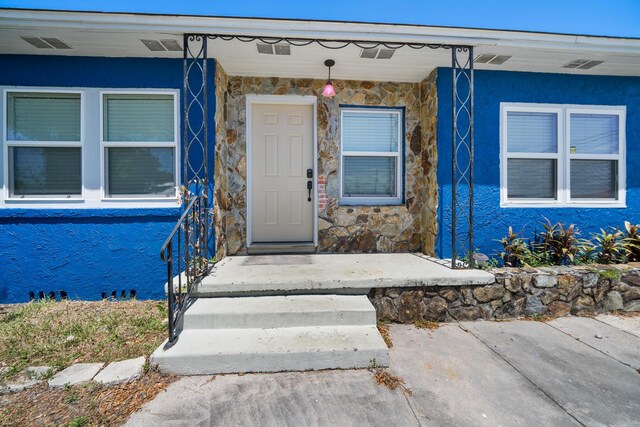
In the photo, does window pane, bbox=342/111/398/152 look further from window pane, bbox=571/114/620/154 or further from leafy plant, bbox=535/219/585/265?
window pane, bbox=571/114/620/154

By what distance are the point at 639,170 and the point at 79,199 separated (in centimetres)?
750

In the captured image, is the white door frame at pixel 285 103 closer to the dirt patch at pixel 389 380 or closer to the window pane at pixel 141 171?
the window pane at pixel 141 171

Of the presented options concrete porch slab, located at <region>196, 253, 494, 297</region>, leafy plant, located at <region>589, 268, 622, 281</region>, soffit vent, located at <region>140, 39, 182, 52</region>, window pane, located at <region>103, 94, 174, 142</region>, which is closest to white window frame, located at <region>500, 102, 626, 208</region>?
leafy plant, located at <region>589, 268, 622, 281</region>

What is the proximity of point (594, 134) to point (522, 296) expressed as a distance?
2.96m

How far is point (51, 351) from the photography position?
2.48 metres

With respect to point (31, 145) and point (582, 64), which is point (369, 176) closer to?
point (582, 64)

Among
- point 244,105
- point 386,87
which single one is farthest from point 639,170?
point 244,105

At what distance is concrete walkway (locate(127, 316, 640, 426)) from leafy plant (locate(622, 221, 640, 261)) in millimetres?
1859

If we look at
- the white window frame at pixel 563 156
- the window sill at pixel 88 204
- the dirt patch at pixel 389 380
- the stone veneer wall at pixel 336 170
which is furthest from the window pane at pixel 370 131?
the dirt patch at pixel 389 380

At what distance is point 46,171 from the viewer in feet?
12.3

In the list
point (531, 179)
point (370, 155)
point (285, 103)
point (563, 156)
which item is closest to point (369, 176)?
point (370, 155)

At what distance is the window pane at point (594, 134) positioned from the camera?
440 cm

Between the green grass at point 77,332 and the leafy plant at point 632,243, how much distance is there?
5.54m

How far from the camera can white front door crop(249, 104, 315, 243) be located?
14.5 feet
